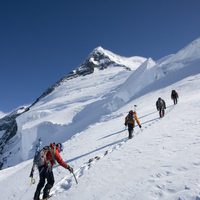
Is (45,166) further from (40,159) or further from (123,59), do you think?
(123,59)

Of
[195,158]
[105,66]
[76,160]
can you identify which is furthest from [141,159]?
[105,66]

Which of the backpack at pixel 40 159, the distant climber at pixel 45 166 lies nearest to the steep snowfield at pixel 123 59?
the distant climber at pixel 45 166

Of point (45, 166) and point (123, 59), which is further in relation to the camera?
point (123, 59)

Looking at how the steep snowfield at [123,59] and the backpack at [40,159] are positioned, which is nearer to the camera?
the backpack at [40,159]

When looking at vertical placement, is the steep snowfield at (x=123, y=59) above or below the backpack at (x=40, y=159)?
above

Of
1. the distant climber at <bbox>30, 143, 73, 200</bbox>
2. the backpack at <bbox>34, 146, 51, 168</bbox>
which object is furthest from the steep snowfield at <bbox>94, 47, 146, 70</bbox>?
the backpack at <bbox>34, 146, 51, 168</bbox>

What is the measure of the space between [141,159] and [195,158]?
2.09 metres

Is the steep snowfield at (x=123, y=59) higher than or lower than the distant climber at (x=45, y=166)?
higher

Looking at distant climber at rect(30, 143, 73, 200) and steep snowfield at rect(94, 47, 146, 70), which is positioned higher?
steep snowfield at rect(94, 47, 146, 70)

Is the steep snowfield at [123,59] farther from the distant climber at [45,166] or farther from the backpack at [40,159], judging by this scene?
the backpack at [40,159]

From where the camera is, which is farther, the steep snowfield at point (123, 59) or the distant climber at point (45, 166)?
the steep snowfield at point (123, 59)

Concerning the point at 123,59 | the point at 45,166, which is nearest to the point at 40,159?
the point at 45,166

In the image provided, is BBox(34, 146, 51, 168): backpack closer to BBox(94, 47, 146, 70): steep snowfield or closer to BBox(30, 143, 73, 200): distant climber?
BBox(30, 143, 73, 200): distant climber

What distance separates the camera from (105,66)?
468ft
